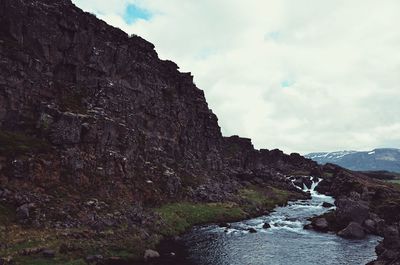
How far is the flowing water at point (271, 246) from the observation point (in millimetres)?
58250

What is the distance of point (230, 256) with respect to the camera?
5994 cm

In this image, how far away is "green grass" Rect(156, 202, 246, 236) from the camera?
247ft

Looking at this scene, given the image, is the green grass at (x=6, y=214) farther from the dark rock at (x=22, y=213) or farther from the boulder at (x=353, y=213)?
the boulder at (x=353, y=213)

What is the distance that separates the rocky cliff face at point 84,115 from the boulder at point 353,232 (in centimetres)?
3611

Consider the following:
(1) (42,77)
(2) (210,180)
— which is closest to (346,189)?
(2) (210,180)

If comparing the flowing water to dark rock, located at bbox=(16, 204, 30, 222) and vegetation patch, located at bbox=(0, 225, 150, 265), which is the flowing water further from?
dark rock, located at bbox=(16, 204, 30, 222)

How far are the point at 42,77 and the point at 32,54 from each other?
5534 millimetres

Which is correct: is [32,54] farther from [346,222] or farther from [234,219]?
[346,222]

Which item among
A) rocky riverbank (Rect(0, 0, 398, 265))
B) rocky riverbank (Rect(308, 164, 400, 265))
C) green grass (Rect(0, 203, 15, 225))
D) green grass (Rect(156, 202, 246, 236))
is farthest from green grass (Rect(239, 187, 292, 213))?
green grass (Rect(0, 203, 15, 225))

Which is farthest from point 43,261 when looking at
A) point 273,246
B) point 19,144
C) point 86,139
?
point 273,246

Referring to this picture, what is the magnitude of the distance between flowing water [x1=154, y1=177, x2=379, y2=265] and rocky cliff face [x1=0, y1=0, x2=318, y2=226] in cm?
1865

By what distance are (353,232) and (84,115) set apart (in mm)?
59117

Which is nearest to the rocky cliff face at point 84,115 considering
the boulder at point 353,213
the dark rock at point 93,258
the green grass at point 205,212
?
the green grass at point 205,212

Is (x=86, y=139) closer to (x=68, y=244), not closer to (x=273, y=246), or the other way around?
(x=68, y=244)
